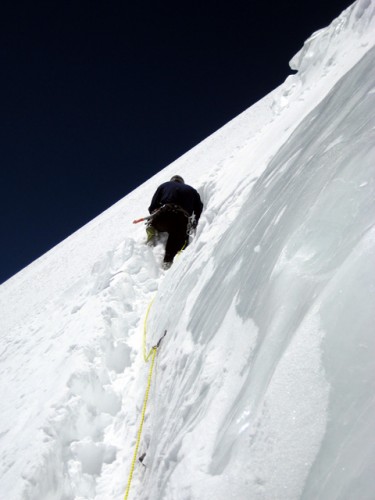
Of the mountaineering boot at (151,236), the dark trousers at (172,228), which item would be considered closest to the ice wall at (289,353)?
the dark trousers at (172,228)

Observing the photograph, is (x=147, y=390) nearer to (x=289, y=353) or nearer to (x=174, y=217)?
(x=289, y=353)

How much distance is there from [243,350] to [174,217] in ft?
10.3

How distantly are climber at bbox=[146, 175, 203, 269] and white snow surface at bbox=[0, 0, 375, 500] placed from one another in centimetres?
29

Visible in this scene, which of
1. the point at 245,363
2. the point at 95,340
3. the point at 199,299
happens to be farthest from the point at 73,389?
the point at 245,363

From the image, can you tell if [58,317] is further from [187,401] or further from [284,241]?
[284,241]

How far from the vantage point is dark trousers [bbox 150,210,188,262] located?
436 centimetres

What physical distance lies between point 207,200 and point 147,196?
14.0ft

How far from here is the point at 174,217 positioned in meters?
4.54

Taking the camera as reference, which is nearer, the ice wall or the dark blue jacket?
the ice wall

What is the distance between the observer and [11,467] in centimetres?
225

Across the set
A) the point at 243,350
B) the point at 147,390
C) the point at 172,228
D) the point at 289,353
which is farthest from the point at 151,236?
the point at 289,353

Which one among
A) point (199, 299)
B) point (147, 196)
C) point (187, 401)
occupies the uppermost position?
point (147, 196)

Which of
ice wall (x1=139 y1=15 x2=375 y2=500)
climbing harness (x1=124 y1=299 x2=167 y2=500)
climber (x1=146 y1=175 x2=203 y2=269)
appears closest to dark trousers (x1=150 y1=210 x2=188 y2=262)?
climber (x1=146 y1=175 x2=203 y2=269)

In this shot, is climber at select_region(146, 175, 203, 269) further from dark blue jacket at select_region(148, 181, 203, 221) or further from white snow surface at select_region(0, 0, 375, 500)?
white snow surface at select_region(0, 0, 375, 500)
